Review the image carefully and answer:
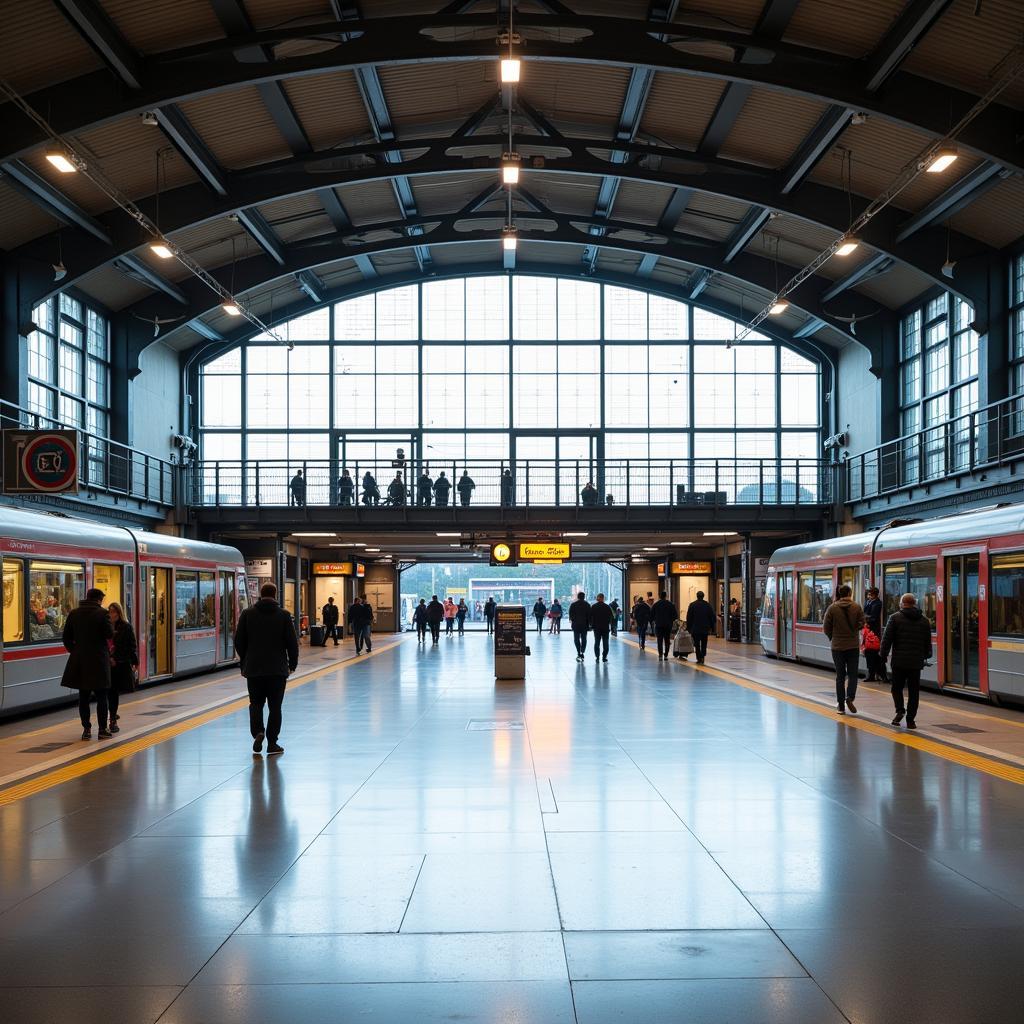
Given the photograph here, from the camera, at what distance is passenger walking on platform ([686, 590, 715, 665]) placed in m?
26.2

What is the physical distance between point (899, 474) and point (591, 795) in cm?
2442

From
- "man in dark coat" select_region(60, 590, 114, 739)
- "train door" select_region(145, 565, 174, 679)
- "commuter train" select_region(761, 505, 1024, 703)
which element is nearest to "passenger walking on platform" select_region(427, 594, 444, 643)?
"commuter train" select_region(761, 505, 1024, 703)

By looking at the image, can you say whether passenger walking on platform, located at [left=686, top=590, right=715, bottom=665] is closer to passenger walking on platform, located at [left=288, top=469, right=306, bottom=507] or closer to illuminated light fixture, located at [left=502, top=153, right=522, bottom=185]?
illuminated light fixture, located at [left=502, top=153, right=522, bottom=185]

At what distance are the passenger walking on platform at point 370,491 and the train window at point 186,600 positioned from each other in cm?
1009

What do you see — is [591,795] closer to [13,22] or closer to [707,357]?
[13,22]

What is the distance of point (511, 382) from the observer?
4022cm

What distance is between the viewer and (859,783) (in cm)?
952

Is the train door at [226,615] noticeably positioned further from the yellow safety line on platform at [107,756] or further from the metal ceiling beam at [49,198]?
the metal ceiling beam at [49,198]

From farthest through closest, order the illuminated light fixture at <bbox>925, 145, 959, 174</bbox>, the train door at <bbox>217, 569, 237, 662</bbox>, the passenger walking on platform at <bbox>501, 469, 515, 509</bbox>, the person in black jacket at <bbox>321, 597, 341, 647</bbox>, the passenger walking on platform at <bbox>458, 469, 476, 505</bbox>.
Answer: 1. the person in black jacket at <bbox>321, 597, 341, 647</bbox>
2. the passenger walking on platform at <bbox>501, 469, 515, 509</bbox>
3. the passenger walking on platform at <bbox>458, 469, 476, 505</bbox>
4. the train door at <bbox>217, 569, 237, 662</bbox>
5. the illuminated light fixture at <bbox>925, 145, 959, 174</bbox>

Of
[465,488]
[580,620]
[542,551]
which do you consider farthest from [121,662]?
[465,488]

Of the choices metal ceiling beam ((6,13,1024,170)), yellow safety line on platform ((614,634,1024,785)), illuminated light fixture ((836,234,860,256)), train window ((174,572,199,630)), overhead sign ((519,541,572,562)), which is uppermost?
metal ceiling beam ((6,13,1024,170))

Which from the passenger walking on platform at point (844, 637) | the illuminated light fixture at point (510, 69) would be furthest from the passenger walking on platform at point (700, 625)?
the illuminated light fixture at point (510, 69)

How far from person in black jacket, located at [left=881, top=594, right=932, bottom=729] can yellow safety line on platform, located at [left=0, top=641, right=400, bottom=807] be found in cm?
833

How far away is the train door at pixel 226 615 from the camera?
2480 cm
